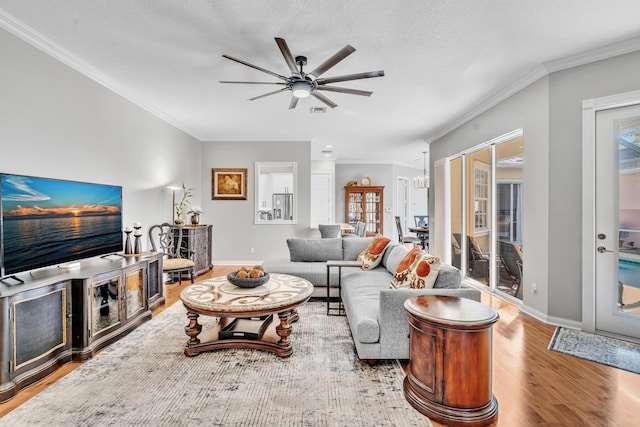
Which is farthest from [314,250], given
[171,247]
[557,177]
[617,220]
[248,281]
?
[617,220]

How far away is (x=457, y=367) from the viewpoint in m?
1.78

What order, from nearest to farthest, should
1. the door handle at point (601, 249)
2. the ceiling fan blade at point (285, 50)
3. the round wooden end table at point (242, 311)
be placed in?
the ceiling fan blade at point (285, 50) < the round wooden end table at point (242, 311) < the door handle at point (601, 249)

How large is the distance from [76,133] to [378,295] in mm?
3443

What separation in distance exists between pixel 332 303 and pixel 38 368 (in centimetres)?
280

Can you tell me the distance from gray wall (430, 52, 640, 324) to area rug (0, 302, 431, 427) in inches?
83.3

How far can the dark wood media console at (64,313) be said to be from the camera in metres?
2.05

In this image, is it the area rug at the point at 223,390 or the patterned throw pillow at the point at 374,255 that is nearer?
the area rug at the point at 223,390

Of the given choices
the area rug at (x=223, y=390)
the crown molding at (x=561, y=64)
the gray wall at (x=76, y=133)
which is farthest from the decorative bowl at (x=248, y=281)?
the crown molding at (x=561, y=64)

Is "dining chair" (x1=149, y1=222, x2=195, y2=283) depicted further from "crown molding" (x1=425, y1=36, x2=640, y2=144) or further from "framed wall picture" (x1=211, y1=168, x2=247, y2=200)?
"crown molding" (x1=425, y1=36, x2=640, y2=144)

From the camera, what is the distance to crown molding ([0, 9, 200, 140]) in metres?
2.51

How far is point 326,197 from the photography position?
31.4 ft

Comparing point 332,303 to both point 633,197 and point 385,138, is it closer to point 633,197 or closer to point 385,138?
point 633,197

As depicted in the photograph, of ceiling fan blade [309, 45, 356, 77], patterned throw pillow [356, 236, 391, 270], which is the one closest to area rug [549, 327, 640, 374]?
patterned throw pillow [356, 236, 391, 270]

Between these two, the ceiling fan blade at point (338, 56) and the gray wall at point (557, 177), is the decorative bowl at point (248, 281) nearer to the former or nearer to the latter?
the ceiling fan blade at point (338, 56)
